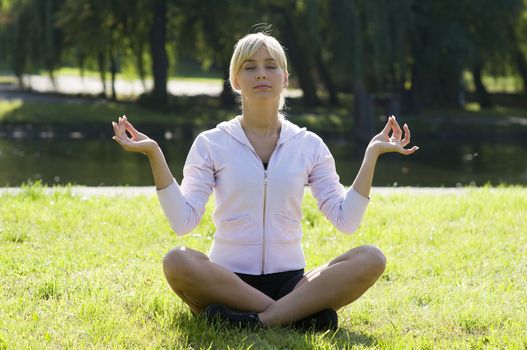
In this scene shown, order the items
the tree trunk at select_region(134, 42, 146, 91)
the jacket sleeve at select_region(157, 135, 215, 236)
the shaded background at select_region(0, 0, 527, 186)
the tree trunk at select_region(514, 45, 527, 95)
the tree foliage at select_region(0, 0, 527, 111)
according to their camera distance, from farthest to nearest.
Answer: the tree trunk at select_region(514, 45, 527, 95)
the tree trunk at select_region(134, 42, 146, 91)
the tree foliage at select_region(0, 0, 527, 111)
the shaded background at select_region(0, 0, 527, 186)
the jacket sleeve at select_region(157, 135, 215, 236)

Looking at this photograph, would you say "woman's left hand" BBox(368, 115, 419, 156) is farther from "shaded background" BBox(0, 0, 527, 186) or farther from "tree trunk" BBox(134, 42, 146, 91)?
"tree trunk" BBox(134, 42, 146, 91)

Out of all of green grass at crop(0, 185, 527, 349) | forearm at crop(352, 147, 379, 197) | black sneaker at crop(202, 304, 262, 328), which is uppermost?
forearm at crop(352, 147, 379, 197)

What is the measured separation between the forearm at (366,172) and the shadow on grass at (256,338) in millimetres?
626

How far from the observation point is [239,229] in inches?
145

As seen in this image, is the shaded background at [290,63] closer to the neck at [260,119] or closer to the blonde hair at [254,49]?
the neck at [260,119]

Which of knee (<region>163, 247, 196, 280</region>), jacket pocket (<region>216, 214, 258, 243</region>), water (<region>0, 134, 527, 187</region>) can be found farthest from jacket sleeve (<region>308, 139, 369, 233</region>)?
water (<region>0, 134, 527, 187</region>)

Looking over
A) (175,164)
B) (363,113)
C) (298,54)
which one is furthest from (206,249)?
(298,54)

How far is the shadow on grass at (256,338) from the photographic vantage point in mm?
3410

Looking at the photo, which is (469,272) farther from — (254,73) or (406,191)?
(406,191)

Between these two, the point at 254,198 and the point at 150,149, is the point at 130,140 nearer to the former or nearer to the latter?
the point at 150,149

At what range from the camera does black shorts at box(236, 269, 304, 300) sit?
12.3 feet

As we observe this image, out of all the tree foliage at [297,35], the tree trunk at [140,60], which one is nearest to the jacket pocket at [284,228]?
the tree foliage at [297,35]

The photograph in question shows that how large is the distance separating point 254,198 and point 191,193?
0.90 ft

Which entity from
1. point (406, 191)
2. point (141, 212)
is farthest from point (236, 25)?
point (141, 212)
